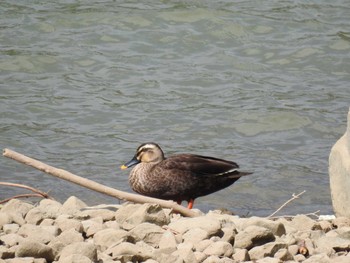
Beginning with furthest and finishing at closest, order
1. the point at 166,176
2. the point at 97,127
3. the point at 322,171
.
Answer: the point at 97,127
the point at 322,171
the point at 166,176

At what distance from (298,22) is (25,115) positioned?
4.67 meters

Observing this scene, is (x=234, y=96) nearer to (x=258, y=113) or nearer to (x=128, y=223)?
(x=258, y=113)

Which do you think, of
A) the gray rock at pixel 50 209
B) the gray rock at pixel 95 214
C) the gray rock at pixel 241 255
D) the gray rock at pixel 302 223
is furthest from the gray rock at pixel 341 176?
the gray rock at pixel 50 209

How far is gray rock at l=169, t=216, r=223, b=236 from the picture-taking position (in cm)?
554

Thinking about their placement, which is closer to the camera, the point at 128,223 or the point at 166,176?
the point at 128,223

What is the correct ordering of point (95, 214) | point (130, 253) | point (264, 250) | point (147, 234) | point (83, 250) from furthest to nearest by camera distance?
point (95, 214) → point (147, 234) → point (264, 250) → point (130, 253) → point (83, 250)

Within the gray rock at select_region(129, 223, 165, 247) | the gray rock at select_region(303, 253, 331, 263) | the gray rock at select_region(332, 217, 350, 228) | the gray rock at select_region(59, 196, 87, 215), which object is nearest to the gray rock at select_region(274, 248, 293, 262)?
the gray rock at select_region(303, 253, 331, 263)

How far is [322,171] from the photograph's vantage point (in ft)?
30.8

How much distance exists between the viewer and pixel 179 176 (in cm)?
771

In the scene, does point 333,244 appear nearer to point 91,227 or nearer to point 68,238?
point 91,227

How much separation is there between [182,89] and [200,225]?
6.08 m

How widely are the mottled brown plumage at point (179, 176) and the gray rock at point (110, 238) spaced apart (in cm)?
225

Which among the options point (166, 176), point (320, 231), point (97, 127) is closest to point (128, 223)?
point (320, 231)

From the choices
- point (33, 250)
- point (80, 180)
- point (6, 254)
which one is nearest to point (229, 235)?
point (80, 180)
